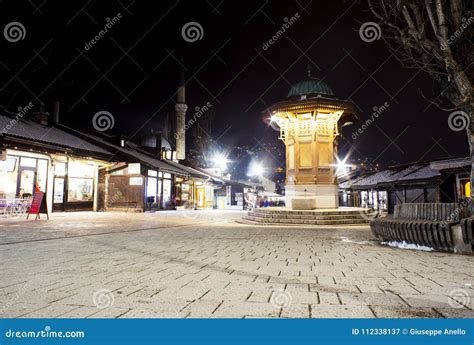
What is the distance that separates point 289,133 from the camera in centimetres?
1577

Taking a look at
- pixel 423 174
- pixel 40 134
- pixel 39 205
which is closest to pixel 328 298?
pixel 39 205

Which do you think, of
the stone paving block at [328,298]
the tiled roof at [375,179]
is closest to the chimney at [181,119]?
the tiled roof at [375,179]

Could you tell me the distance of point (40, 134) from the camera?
651 inches

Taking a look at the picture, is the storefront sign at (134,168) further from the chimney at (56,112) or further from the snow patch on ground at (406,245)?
the snow patch on ground at (406,245)

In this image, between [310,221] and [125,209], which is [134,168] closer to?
[125,209]

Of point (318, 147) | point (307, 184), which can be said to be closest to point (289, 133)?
point (318, 147)

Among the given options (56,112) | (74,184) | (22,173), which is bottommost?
(74,184)

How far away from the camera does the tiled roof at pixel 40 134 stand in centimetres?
1423

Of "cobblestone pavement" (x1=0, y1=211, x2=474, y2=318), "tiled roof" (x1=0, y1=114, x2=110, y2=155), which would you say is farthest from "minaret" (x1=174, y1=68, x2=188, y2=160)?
"cobblestone pavement" (x1=0, y1=211, x2=474, y2=318)

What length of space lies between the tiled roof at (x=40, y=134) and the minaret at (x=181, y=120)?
13.6 m

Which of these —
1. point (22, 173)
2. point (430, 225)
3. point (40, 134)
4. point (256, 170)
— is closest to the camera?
point (430, 225)

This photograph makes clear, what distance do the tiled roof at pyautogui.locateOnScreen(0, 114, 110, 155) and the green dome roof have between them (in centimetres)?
1315

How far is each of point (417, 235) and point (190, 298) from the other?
5534mm

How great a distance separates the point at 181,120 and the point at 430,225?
31.7 meters
